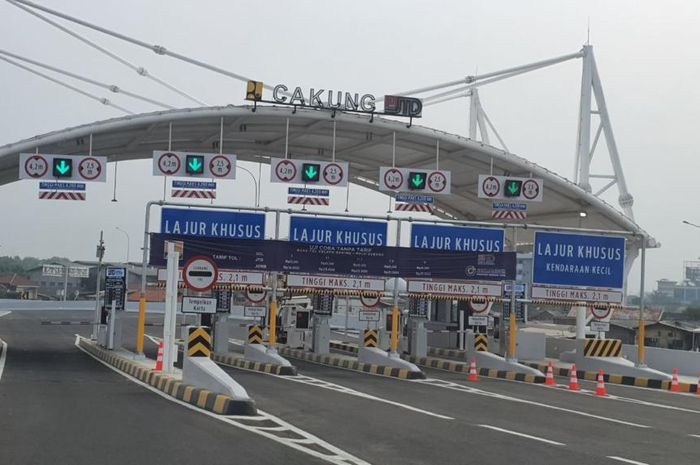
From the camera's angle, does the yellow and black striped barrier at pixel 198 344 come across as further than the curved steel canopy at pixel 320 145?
No

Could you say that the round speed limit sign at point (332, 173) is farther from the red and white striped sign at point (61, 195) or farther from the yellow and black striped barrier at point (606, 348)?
the yellow and black striped barrier at point (606, 348)

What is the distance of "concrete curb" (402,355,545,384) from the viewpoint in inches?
1020

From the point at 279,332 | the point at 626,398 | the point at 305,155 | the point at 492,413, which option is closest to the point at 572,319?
the point at 279,332

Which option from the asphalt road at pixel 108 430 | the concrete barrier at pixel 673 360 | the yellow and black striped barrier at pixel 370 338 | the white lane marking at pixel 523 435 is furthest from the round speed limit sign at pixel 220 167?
the white lane marking at pixel 523 435

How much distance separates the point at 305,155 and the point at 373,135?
14.4 feet

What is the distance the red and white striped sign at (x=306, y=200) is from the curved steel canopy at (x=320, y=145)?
2447 millimetres

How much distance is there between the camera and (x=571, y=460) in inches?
412

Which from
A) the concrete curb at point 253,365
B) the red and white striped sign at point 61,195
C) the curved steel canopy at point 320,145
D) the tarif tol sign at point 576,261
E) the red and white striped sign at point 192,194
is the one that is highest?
the curved steel canopy at point 320,145

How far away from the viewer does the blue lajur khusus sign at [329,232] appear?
28.6 meters

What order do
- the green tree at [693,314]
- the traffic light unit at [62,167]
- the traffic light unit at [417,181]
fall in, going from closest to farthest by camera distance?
1. the traffic light unit at [62,167]
2. the traffic light unit at [417,181]
3. the green tree at [693,314]

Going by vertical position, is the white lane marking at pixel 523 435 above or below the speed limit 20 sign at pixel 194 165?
below

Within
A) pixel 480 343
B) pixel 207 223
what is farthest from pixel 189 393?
pixel 480 343

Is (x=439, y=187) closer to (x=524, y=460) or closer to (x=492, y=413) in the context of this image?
(x=492, y=413)

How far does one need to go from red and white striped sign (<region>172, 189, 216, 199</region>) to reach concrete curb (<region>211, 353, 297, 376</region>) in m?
5.26
